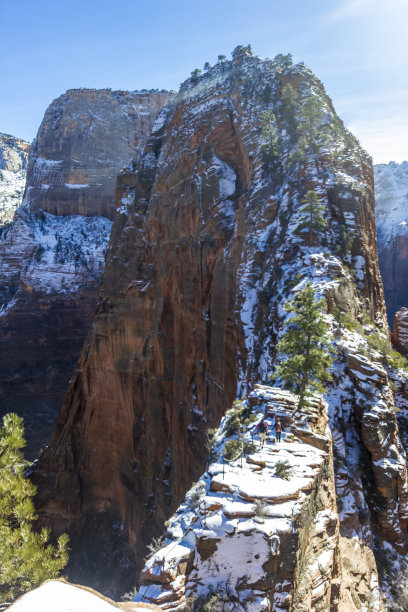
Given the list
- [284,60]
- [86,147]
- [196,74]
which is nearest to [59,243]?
[86,147]

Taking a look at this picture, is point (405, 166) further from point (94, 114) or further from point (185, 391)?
point (185, 391)

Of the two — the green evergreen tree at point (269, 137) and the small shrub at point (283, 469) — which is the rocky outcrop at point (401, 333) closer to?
the green evergreen tree at point (269, 137)

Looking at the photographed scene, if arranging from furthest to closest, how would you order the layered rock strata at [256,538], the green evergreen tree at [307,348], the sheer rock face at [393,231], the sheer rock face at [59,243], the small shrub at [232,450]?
the sheer rock face at [393,231] → the sheer rock face at [59,243] → the green evergreen tree at [307,348] → the small shrub at [232,450] → the layered rock strata at [256,538]

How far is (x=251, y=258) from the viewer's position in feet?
85.3

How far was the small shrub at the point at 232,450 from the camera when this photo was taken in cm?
1042

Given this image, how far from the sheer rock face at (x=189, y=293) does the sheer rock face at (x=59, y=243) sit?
29392mm

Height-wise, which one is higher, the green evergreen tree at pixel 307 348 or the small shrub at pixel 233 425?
the green evergreen tree at pixel 307 348

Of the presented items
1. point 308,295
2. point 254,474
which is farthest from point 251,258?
point 254,474

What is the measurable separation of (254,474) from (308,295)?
22.0 feet

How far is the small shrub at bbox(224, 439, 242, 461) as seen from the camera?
34.2 feet

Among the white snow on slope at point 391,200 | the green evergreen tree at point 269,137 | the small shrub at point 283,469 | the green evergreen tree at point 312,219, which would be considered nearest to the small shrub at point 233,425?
the small shrub at point 283,469

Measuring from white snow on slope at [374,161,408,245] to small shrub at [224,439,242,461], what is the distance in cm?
11143

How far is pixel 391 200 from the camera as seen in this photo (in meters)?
122

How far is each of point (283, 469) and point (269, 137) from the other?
2709 centimetres
